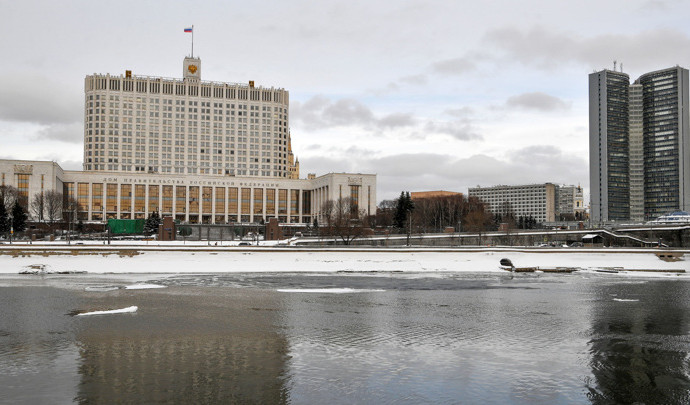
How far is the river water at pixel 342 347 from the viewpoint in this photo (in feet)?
45.5

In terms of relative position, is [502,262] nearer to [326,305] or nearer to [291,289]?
[291,289]

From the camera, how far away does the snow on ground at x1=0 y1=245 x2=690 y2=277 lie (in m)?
54.4

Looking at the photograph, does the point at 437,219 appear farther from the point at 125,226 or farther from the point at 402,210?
the point at 125,226

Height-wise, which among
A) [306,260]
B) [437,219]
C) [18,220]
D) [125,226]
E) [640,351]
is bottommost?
[640,351]

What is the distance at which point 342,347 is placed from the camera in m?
19.2

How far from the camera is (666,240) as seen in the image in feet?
403

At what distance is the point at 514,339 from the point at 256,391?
36.2ft

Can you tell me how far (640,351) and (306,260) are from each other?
142 ft

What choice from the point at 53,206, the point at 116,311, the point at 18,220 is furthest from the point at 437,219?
the point at 116,311

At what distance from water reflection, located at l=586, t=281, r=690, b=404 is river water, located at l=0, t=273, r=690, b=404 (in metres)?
0.07

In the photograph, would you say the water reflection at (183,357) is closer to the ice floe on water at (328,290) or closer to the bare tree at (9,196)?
the ice floe on water at (328,290)

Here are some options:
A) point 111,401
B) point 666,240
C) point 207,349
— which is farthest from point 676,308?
point 666,240

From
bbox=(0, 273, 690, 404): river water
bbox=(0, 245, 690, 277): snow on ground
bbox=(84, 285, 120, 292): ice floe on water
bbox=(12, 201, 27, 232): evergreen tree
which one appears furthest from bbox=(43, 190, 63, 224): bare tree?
bbox=(0, 273, 690, 404): river water

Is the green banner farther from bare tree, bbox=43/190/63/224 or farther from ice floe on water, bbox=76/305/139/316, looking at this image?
ice floe on water, bbox=76/305/139/316
